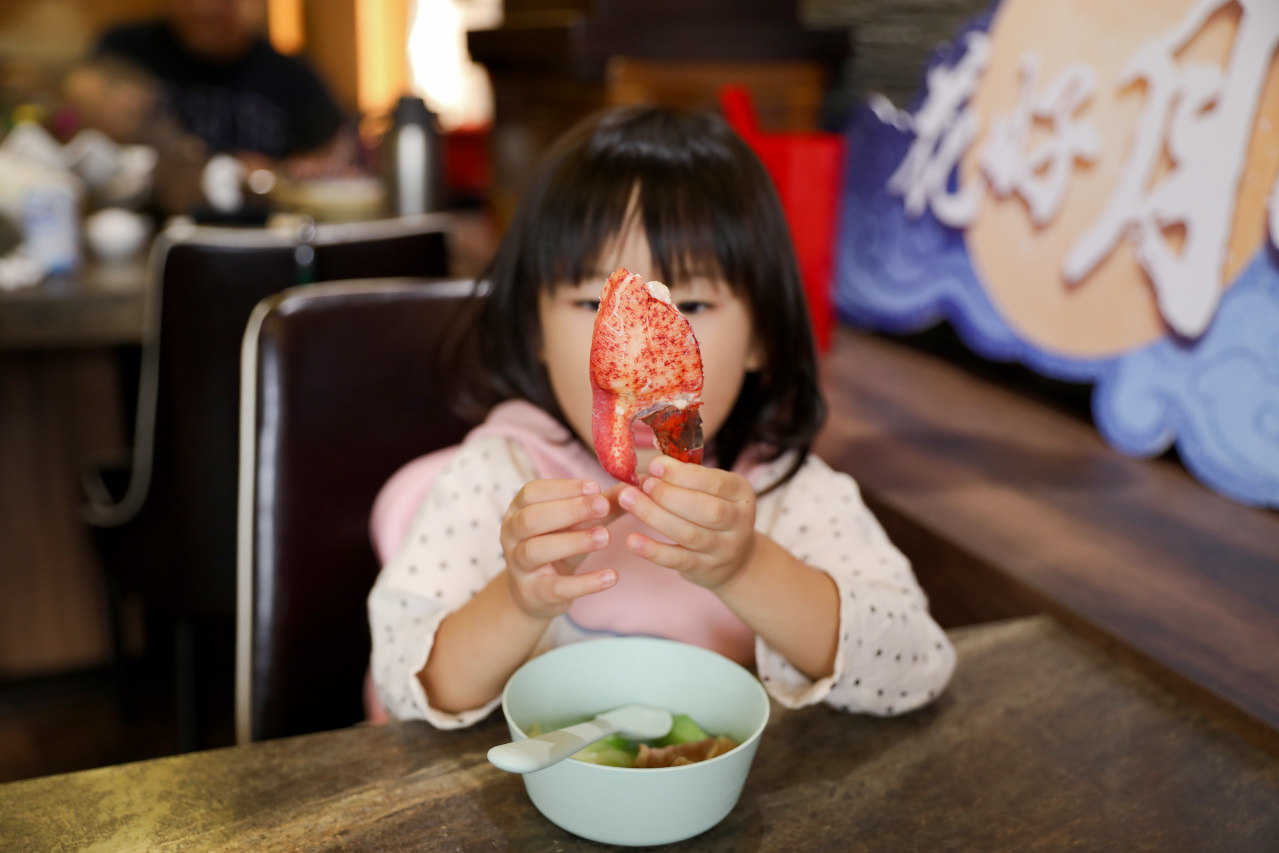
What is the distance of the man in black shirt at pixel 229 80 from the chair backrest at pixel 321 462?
10.1ft

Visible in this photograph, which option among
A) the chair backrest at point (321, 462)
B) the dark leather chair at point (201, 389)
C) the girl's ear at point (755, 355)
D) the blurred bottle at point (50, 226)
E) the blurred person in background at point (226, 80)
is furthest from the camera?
the blurred person in background at point (226, 80)

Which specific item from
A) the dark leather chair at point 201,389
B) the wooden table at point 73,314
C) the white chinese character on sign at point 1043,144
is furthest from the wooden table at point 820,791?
the wooden table at point 73,314

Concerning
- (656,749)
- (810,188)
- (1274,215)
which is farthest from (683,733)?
(810,188)

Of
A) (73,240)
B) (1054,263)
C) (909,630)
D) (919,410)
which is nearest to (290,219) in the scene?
(73,240)

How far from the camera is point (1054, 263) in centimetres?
159

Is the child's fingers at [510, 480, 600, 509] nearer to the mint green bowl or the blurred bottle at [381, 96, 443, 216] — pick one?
the mint green bowl

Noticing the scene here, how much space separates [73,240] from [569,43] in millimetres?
1073

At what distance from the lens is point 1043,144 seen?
1.60 metres

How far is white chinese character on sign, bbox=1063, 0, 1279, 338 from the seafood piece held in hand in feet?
3.14

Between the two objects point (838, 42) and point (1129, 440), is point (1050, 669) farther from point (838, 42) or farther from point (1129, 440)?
point (838, 42)

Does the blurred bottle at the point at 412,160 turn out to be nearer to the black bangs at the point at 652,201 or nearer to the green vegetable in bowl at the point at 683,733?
the black bangs at the point at 652,201

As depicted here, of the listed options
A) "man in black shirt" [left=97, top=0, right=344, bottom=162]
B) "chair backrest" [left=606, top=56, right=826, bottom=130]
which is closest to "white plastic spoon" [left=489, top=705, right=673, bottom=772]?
"chair backrest" [left=606, top=56, right=826, bottom=130]

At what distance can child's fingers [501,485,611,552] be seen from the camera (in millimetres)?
623

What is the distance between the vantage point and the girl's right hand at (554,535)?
0.62m
